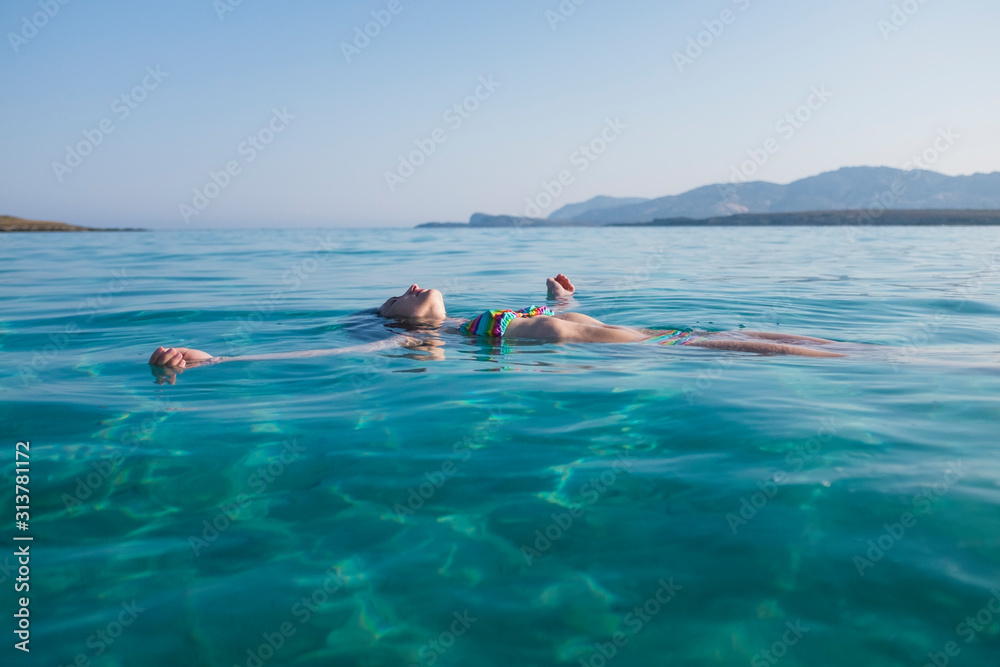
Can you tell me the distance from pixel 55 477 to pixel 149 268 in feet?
52.9

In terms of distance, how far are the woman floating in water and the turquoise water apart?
193mm

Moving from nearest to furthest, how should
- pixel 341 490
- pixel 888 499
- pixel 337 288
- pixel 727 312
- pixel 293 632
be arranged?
pixel 293 632 < pixel 888 499 < pixel 341 490 < pixel 727 312 < pixel 337 288

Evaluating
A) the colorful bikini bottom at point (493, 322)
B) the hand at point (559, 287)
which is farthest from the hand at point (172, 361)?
the hand at point (559, 287)

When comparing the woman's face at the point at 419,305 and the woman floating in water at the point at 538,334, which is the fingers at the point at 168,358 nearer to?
the woman floating in water at the point at 538,334

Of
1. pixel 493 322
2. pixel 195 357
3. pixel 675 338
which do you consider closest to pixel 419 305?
pixel 493 322

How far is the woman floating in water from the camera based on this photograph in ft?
20.3

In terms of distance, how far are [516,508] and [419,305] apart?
478 cm

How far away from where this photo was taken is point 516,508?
3.26 meters

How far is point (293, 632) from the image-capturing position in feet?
8.23

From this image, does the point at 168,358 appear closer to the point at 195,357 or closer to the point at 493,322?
the point at 195,357

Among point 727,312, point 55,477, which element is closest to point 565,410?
point 55,477

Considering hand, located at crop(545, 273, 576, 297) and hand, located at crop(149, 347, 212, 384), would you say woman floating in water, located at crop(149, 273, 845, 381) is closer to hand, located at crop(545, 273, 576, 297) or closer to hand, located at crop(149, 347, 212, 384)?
hand, located at crop(149, 347, 212, 384)

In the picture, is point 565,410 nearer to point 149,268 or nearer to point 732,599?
point 732,599

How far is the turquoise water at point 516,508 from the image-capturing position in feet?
8.07
